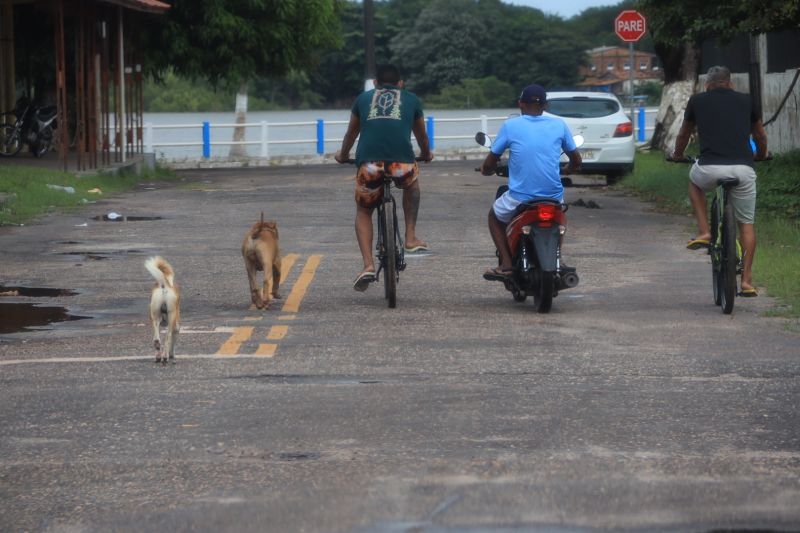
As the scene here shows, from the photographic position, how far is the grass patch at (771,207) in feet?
41.4

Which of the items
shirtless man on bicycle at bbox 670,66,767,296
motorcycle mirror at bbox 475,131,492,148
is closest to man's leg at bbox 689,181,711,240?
shirtless man on bicycle at bbox 670,66,767,296

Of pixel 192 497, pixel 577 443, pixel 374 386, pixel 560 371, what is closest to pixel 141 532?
pixel 192 497

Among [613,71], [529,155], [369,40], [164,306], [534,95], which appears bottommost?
[164,306]

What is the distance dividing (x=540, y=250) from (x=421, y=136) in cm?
164

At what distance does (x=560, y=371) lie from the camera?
853 centimetres

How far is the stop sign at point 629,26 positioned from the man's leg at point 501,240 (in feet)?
71.3

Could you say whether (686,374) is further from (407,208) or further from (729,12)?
(729,12)

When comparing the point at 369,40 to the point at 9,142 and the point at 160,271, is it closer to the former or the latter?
the point at 9,142

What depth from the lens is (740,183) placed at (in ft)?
36.6

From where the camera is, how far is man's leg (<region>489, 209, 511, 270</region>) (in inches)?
454

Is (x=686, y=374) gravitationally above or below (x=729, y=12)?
below

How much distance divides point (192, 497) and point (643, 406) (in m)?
2.65

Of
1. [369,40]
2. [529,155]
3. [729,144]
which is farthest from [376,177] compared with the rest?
[369,40]

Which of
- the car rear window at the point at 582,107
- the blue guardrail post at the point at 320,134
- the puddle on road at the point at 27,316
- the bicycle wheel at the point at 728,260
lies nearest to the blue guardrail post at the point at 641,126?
the blue guardrail post at the point at 320,134
